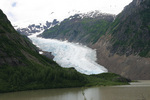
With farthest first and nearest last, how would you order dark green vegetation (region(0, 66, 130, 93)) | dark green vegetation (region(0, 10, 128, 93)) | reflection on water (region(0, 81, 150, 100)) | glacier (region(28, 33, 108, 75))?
glacier (region(28, 33, 108, 75))
dark green vegetation (region(0, 10, 128, 93))
dark green vegetation (region(0, 66, 130, 93))
reflection on water (region(0, 81, 150, 100))

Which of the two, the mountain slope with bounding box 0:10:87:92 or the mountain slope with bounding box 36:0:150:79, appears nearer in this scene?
the mountain slope with bounding box 0:10:87:92

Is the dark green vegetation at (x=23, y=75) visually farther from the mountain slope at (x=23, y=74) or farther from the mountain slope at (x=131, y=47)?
the mountain slope at (x=131, y=47)

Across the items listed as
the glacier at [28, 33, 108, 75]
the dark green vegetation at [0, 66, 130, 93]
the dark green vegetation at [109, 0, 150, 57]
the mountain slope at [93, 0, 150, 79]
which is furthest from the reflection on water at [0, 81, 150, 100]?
the dark green vegetation at [109, 0, 150, 57]

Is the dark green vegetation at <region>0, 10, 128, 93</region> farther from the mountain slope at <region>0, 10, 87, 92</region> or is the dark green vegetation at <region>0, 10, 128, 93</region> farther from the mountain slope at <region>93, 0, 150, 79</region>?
the mountain slope at <region>93, 0, 150, 79</region>

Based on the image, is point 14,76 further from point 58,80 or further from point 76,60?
point 76,60

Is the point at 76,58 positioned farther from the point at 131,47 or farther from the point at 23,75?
the point at 23,75

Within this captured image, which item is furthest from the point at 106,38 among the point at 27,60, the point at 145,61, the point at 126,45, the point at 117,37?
the point at 27,60

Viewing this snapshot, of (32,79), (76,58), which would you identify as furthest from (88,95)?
(76,58)

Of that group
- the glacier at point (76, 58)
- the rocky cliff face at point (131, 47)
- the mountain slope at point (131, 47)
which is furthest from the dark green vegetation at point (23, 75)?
the glacier at point (76, 58)
